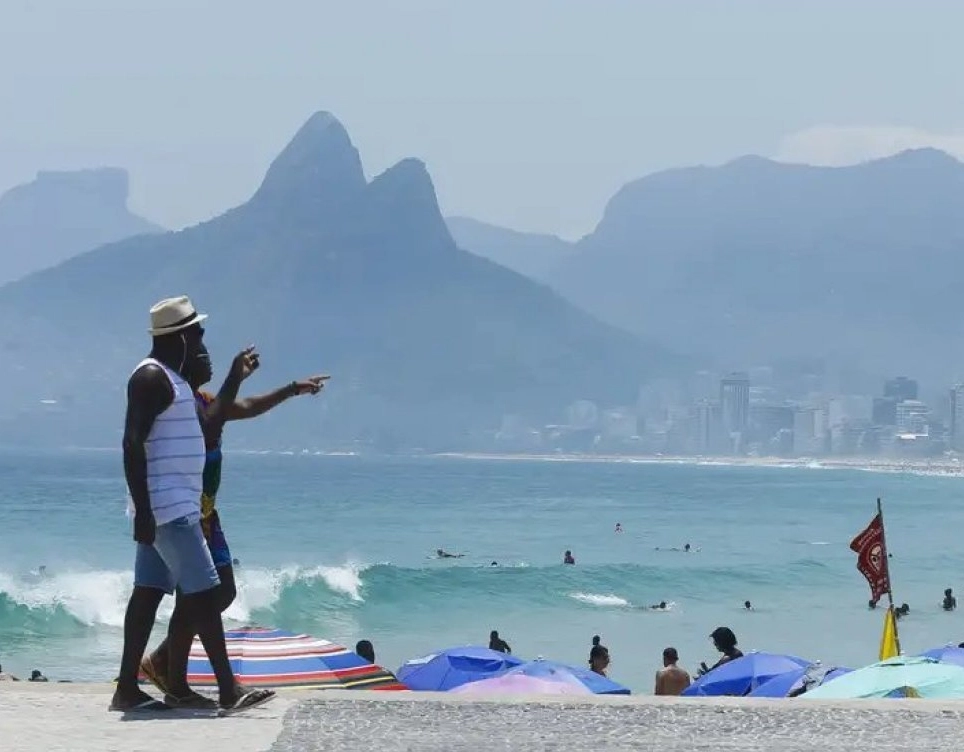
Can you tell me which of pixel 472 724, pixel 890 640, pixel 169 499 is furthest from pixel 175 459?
pixel 890 640

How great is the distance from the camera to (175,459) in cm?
668

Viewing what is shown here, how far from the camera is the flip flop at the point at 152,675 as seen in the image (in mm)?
7043

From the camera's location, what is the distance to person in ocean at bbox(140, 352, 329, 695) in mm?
6918

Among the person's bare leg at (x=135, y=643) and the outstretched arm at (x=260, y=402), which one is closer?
the person's bare leg at (x=135, y=643)

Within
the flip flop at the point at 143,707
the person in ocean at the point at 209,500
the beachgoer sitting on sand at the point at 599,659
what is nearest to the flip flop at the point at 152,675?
the person in ocean at the point at 209,500

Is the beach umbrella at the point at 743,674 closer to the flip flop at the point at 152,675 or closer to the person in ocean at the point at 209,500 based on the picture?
the flip flop at the point at 152,675

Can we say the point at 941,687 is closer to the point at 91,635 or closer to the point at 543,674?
the point at 543,674

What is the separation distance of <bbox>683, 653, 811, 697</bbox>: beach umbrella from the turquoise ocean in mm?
11827

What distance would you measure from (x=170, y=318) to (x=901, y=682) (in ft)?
16.5

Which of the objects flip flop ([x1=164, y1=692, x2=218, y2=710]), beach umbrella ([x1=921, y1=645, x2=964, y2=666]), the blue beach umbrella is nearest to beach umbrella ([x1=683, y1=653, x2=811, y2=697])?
the blue beach umbrella

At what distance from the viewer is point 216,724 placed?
21.3ft

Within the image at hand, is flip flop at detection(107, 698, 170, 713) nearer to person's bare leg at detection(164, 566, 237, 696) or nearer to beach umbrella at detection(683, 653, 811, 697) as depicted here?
person's bare leg at detection(164, 566, 237, 696)

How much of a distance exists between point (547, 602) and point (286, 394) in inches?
1538

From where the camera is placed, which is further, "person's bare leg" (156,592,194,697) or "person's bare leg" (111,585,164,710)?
"person's bare leg" (156,592,194,697)
